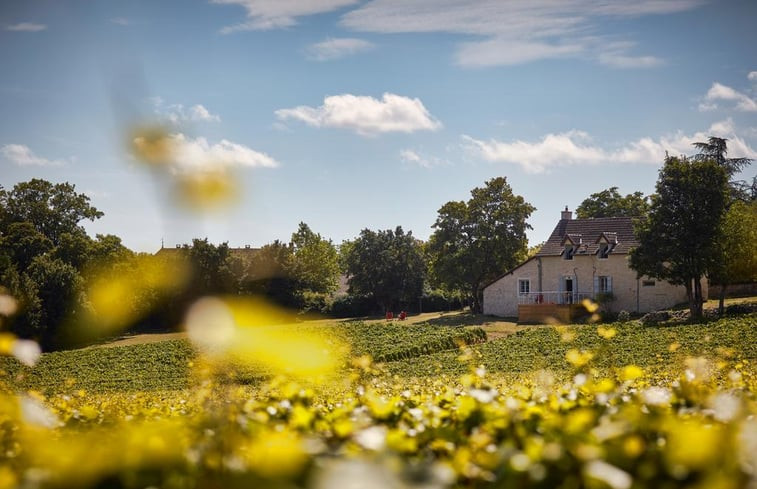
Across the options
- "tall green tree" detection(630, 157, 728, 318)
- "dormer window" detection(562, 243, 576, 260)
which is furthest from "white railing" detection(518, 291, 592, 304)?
"tall green tree" detection(630, 157, 728, 318)

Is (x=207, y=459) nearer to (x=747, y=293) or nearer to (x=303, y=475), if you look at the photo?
(x=303, y=475)

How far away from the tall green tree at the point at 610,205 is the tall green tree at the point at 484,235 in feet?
84.0

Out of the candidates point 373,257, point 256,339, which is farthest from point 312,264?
point 256,339

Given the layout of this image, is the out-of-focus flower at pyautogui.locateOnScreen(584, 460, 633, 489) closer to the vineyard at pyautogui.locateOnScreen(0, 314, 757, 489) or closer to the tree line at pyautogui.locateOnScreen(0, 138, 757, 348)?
the vineyard at pyautogui.locateOnScreen(0, 314, 757, 489)

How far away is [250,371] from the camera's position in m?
29.2

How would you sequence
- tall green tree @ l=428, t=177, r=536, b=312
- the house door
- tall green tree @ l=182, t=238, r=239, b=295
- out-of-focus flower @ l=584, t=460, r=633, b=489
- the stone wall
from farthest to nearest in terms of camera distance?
tall green tree @ l=182, t=238, r=239, b=295
tall green tree @ l=428, t=177, r=536, b=312
the house door
the stone wall
out-of-focus flower @ l=584, t=460, r=633, b=489

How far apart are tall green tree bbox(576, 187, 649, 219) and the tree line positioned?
0.50 ft

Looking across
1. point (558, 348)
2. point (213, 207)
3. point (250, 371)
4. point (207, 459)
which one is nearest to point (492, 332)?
point (558, 348)

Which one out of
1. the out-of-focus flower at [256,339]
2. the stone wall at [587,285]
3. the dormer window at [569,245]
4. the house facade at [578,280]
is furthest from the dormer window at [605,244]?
the out-of-focus flower at [256,339]

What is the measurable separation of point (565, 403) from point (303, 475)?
2.22m

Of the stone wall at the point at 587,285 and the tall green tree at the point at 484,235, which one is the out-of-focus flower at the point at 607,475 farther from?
the tall green tree at the point at 484,235

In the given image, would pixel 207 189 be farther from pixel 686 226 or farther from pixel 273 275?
pixel 273 275

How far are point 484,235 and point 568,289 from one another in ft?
25.4

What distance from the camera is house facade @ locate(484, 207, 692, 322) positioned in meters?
44.2
